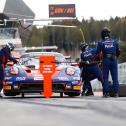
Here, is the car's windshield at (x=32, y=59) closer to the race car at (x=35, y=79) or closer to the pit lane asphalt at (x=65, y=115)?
the race car at (x=35, y=79)

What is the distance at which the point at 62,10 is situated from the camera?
8675 centimetres

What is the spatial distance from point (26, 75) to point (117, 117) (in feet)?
26.1

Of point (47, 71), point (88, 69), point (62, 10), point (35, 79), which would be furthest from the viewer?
point (62, 10)

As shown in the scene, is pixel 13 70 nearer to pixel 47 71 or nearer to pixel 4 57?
pixel 4 57

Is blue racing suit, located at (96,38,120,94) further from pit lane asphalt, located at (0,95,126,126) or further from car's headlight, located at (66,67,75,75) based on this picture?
pit lane asphalt, located at (0,95,126,126)

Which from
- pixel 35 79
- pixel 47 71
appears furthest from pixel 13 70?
pixel 47 71

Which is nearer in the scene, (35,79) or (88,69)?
(35,79)

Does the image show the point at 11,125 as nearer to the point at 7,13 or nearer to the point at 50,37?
the point at 7,13

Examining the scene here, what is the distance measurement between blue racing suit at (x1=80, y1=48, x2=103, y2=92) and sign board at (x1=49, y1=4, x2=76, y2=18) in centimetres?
6607

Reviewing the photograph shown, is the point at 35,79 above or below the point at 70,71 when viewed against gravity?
below

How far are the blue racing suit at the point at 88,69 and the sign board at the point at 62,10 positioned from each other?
66069mm

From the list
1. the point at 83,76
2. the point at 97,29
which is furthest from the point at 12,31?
the point at 83,76

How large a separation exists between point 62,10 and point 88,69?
71.3 metres

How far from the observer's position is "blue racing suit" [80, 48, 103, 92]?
610 inches
